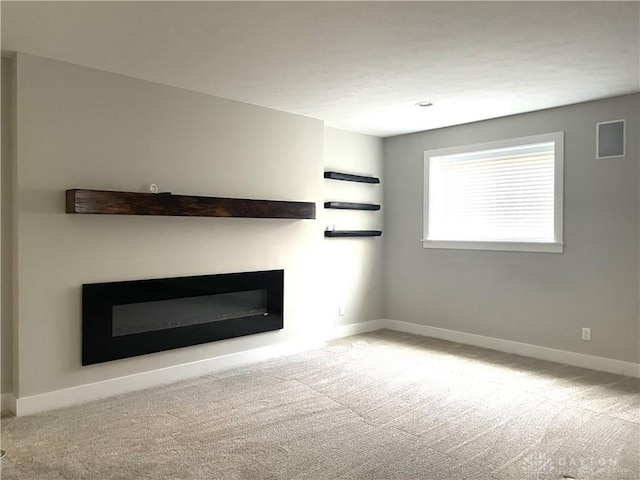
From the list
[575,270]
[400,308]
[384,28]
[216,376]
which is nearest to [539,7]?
[384,28]

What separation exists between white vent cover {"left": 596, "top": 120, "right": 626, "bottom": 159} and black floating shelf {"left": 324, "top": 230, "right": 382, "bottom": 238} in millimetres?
2508

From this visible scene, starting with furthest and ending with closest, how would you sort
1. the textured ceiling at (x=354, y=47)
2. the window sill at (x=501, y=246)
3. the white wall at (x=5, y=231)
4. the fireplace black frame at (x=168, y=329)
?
the window sill at (x=501, y=246)
the fireplace black frame at (x=168, y=329)
the white wall at (x=5, y=231)
the textured ceiling at (x=354, y=47)

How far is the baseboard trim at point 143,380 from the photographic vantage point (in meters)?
3.40

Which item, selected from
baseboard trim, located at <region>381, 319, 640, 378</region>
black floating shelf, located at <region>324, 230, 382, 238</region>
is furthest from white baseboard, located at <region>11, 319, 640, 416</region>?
black floating shelf, located at <region>324, 230, 382, 238</region>

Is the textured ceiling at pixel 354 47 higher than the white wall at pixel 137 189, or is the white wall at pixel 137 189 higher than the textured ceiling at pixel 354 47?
the textured ceiling at pixel 354 47

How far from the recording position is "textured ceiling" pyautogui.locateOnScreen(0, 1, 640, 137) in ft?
8.62

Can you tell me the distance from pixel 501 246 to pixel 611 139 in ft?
4.57

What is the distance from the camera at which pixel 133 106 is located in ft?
12.6

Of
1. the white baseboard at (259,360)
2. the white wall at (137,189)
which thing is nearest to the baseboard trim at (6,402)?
the white baseboard at (259,360)

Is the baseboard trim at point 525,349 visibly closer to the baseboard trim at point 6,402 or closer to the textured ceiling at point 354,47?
the textured ceiling at point 354,47

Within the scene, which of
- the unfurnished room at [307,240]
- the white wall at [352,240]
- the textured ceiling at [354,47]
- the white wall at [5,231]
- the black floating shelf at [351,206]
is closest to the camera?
the textured ceiling at [354,47]

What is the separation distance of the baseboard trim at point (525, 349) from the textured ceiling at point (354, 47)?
7.63ft

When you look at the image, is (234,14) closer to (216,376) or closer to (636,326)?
(216,376)

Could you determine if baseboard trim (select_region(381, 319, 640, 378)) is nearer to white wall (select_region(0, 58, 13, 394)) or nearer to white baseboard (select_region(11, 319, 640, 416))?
white baseboard (select_region(11, 319, 640, 416))
